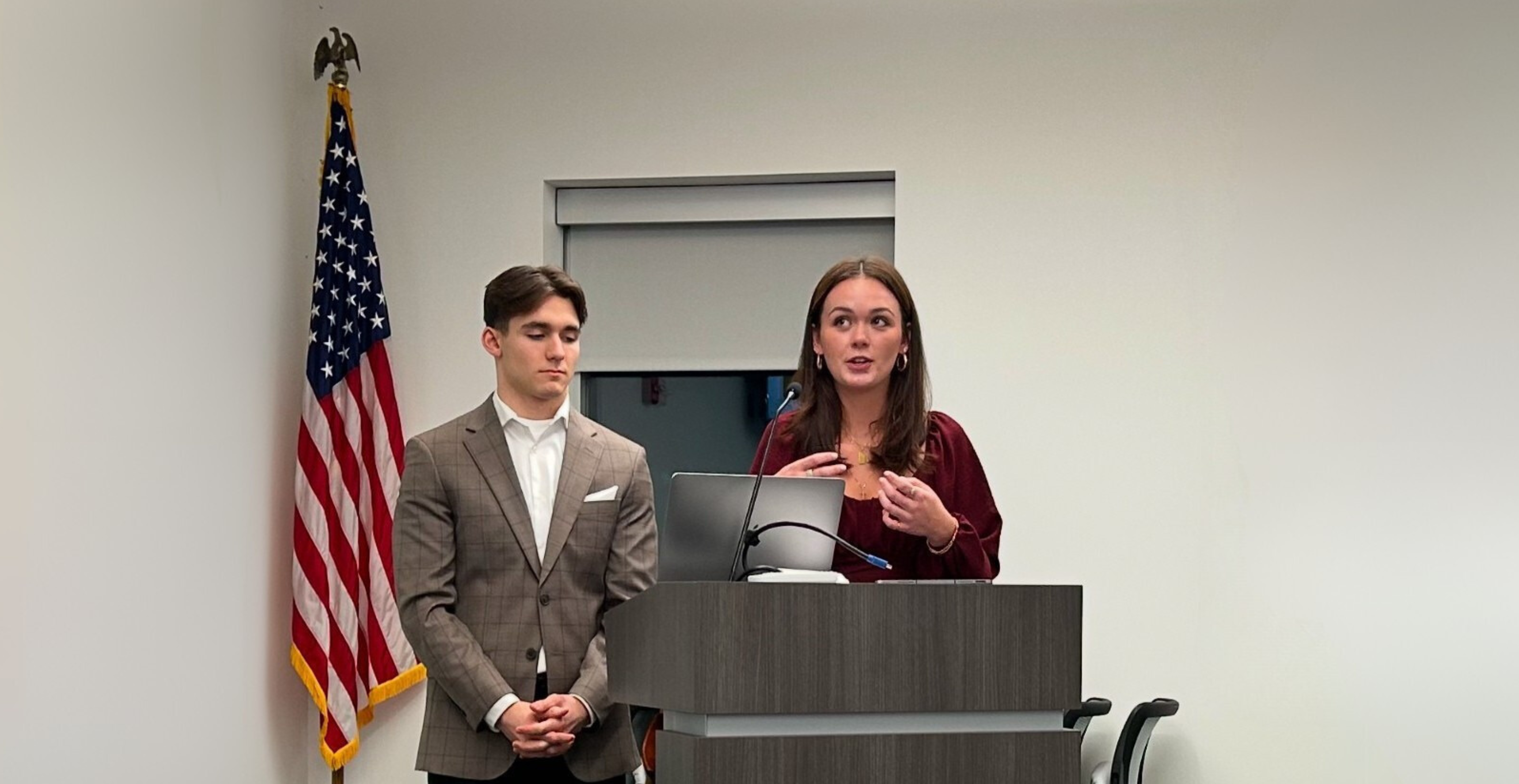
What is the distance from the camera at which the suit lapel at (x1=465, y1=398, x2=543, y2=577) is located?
138 inches

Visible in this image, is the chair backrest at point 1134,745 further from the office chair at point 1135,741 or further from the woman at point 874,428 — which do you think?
the woman at point 874,428

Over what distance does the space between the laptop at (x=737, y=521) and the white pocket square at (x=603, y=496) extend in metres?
0.79

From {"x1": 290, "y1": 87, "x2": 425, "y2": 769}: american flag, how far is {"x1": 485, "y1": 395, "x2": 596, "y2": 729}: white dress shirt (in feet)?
6.05

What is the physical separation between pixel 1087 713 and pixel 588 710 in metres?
2.20

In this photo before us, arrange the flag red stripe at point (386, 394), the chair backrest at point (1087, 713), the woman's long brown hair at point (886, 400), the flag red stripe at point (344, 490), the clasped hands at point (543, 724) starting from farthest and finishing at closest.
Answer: the flag red stripe at point (386, 394)
the flag red stripe at point (344, 490)
the chair backrest at point (1087, 713)
the clasped hands at point (543, 724)
the woman's long brown hair at point (886, 400)

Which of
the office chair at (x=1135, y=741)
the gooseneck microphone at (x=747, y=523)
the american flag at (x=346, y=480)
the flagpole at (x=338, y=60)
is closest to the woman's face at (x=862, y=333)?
the gooseneck microphone at (x=747, y=523)

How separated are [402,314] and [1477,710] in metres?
3.66

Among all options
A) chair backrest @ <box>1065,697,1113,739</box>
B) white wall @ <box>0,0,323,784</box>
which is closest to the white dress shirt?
white wall @ <box>0,0,323,784</box>

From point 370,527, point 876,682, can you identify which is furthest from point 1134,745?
point 876,682

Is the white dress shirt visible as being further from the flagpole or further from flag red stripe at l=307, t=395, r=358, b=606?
the flagpole

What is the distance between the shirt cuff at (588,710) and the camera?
3402 mm

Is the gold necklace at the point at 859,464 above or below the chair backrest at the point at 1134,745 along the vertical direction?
above

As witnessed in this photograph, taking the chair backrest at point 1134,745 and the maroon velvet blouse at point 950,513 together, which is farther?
the chair backrest at point 1134,745

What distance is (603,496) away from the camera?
3568 millimetres
